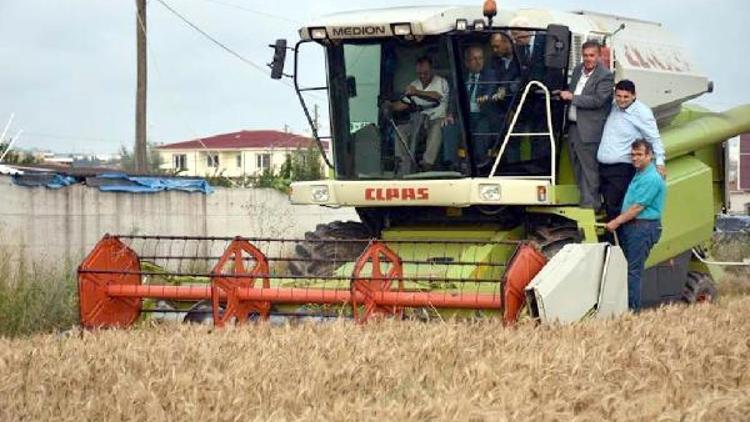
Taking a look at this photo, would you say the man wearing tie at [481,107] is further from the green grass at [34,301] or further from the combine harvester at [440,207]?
the green grass at [34,301]

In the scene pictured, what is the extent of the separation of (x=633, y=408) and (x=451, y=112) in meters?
5.27

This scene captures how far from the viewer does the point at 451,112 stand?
35.8 feet

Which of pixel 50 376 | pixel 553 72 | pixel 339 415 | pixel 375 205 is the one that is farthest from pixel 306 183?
pixel 339 415

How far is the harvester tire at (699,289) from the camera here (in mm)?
12797

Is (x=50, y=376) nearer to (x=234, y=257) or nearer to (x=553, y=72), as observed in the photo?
(x=234, y=257)

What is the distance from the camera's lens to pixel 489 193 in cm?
1070

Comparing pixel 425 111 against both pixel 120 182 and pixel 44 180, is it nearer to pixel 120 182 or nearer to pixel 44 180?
pixel 44 180

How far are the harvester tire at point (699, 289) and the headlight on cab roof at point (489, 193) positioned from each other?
289cm

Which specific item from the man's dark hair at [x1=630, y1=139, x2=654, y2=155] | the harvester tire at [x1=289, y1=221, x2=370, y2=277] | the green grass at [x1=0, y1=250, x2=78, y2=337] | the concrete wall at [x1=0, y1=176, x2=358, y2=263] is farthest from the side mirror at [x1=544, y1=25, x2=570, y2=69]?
the concrete wall at [x1=0, y1=176, x2=358, y2=263]

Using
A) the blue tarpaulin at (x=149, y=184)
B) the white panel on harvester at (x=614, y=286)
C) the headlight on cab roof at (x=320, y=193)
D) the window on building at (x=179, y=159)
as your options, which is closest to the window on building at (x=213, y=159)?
the window on building at (x=179, y=159)

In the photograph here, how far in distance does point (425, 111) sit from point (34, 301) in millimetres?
4072

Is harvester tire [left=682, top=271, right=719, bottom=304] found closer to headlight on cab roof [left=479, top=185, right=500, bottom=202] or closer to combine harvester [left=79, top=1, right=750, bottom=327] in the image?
combine harvester [left=79, top=1, right=750, bottom=327]

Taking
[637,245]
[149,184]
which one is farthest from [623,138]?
[149,184]

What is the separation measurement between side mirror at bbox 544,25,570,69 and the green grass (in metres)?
4.88
